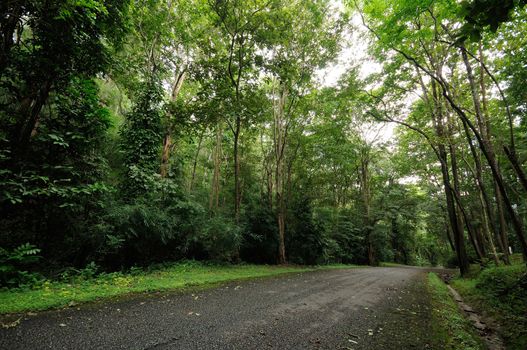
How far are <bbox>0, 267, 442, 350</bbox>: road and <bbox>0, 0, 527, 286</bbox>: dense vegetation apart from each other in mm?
2469

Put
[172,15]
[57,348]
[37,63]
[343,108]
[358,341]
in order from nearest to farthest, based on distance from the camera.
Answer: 1. [57,348]
2. [358,341]
3. [37,63]
4. [172,15]
5. [343,108]

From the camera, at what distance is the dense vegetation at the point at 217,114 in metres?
5.09

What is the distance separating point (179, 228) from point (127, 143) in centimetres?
392

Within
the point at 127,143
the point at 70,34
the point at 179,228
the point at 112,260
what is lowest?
the point at 112,260

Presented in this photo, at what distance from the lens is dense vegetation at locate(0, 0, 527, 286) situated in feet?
16.7

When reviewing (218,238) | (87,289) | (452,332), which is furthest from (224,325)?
(218,238)

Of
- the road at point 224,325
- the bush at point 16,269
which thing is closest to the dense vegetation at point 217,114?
the bush at point 16,269

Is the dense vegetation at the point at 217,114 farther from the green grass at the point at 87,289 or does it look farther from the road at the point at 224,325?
the road at the point at 224,325

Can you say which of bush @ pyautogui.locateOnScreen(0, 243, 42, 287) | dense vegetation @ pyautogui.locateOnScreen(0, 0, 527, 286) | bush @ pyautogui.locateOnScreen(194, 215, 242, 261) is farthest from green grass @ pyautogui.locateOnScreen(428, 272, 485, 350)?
bush @ pyautogui.locateOnScreen(0, 243, 42, 287)

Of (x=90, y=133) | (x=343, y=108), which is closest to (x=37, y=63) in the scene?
(x=90, y=133)

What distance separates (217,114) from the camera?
10.6m

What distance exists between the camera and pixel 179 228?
856 centimetres

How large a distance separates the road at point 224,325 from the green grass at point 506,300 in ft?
3.86

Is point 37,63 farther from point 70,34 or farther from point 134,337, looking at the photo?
point 134,337
